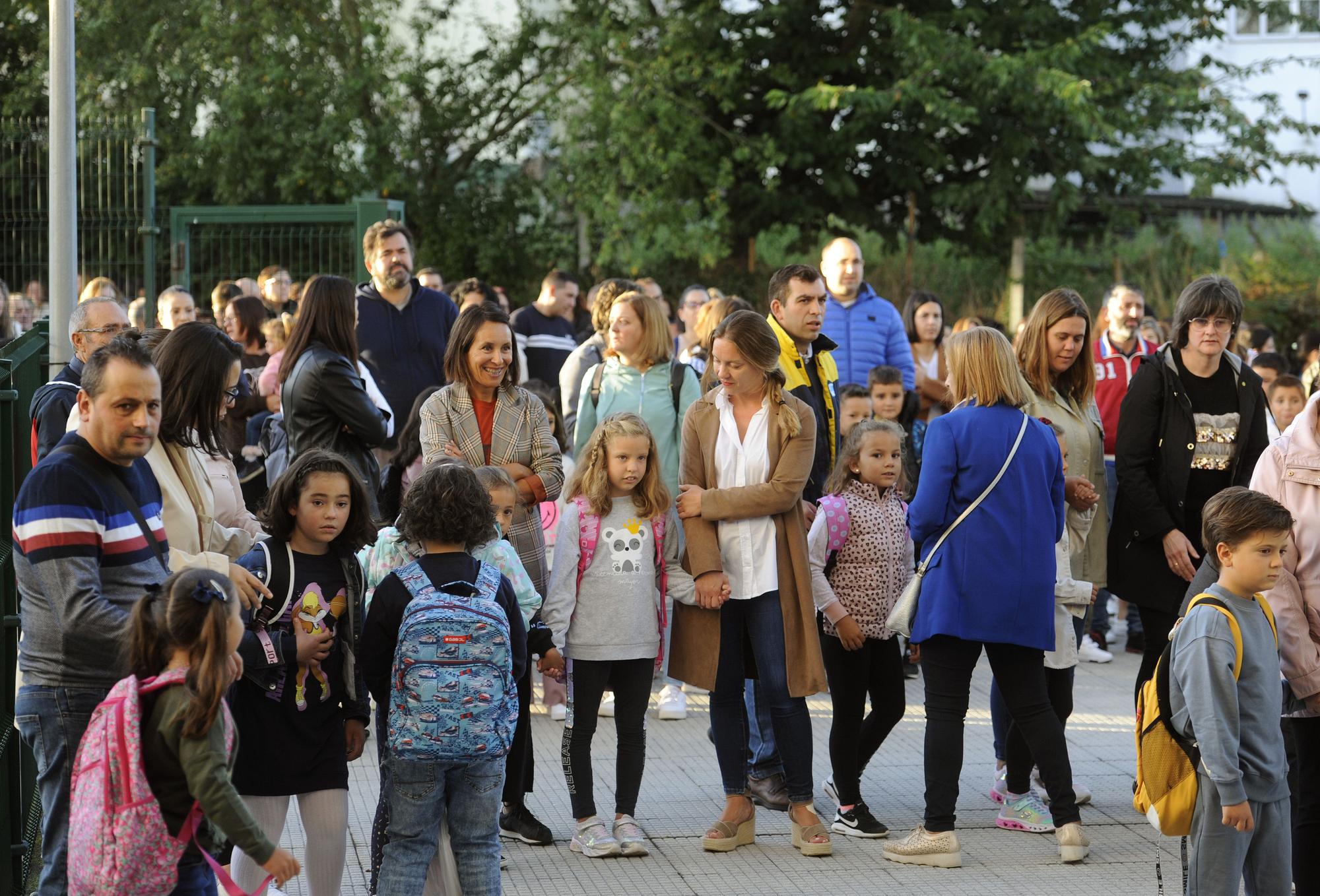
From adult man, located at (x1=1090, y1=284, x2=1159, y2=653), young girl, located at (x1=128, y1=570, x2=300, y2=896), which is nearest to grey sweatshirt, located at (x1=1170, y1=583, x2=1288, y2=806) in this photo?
young girl, located at (x1=128, y1=570, x2=300, y2=896)

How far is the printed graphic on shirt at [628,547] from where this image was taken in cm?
547

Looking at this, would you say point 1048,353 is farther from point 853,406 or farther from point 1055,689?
point 853,406

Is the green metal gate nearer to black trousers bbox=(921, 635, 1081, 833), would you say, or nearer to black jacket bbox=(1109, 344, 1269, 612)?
black jacket bbox=(1109, 344, 1269, 612)

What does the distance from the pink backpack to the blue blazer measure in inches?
114

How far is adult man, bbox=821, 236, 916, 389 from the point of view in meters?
8.12

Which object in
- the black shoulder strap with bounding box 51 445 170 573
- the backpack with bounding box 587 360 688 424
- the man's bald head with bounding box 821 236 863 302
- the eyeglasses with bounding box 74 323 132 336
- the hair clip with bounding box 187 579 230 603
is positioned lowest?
the hair clip with bounding box 187 579 230 603

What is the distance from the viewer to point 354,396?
20.6 feet

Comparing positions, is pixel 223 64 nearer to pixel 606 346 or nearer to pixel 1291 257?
pixel 606 346

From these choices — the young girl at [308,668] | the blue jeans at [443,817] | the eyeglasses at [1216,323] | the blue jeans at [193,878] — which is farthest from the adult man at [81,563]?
the eyeglasses at [1216,323]

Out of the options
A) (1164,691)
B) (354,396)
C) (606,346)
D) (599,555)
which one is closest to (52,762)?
(599,555)

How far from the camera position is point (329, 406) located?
6277 mm

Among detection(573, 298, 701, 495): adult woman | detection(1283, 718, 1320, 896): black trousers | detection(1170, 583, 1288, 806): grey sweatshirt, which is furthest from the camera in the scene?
detection(573, 298, 701, 495): adult woman

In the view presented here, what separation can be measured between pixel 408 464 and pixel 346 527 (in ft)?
6.71

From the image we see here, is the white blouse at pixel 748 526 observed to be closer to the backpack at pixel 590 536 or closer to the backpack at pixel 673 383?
the backpack at pixel 590 536
